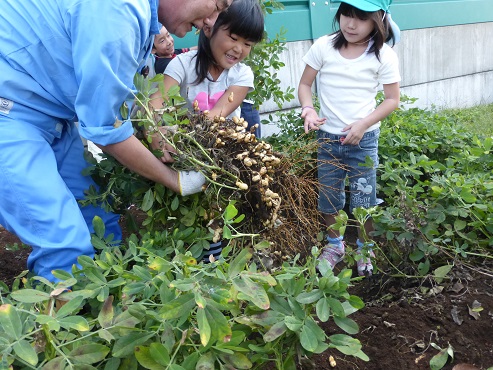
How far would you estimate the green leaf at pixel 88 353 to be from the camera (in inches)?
45.9

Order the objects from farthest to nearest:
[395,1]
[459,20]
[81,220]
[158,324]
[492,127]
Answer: [459,20] < [395,1] < [492,127] < [81,220] < [158,324]

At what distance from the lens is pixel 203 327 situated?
3.75 feet

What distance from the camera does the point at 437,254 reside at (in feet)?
8.05

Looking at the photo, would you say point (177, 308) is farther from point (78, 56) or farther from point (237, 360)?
point (78, 56)

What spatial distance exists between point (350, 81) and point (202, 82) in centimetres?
88

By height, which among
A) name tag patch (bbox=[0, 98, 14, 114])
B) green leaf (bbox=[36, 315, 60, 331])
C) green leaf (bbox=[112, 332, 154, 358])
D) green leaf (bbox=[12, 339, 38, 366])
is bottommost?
green leaf (bbox=[112, 332, 154, 358])

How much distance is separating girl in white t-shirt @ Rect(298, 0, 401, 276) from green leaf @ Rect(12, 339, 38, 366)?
212cm

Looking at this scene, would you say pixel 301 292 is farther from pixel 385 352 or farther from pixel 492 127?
pixel 492 127

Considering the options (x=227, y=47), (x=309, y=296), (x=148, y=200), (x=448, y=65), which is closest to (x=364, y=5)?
(x=227, y=47)

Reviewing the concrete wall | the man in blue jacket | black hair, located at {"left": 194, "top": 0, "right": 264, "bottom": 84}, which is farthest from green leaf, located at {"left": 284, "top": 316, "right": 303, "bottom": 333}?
the concrete wall

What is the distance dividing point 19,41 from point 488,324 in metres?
2.07

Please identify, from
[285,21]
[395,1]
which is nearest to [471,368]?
[285,21]

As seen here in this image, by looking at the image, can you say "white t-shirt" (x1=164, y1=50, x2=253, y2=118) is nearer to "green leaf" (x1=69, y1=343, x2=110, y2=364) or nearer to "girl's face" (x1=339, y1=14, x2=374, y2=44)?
"girl's face" (x1=339, y1=14, x2=374, y2=44)

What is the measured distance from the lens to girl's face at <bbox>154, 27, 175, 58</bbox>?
3.36 m
